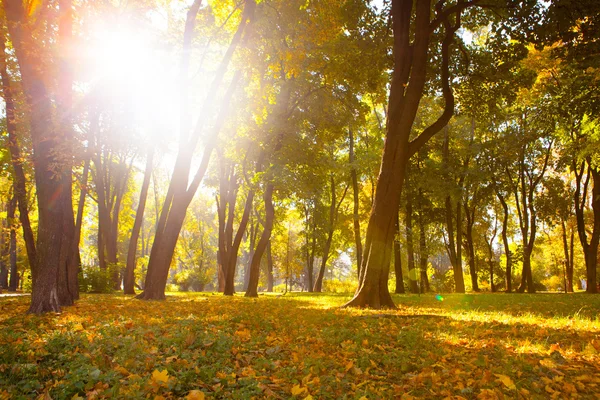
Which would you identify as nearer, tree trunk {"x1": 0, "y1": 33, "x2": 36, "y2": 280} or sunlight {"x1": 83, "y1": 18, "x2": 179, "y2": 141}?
tree trunk {"x1": 0, "y1": 33, "x2": 36, "y2": 280}

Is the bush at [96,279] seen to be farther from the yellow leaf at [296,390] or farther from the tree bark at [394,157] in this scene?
the yellow leaf at [296,390]

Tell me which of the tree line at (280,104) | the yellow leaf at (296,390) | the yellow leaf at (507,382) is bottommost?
the yellow leaf at (296,390)

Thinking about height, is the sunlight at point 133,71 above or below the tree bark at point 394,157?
above

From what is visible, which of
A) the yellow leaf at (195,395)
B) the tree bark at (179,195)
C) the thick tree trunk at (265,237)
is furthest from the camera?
the thick tree trunk at (265,237)

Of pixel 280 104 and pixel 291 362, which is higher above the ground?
pixel 280 104

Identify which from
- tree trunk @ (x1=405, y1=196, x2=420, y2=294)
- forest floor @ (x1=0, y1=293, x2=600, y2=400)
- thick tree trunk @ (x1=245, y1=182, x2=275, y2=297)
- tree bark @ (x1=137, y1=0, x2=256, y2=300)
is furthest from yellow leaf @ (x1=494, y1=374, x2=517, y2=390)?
tree trunk @ (x1=405, y1=196, x2=420, y2=294)

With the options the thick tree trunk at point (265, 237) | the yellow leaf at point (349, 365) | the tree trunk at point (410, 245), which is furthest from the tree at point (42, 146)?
the tree trunk at point (410, 245)

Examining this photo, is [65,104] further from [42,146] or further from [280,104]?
[280,104]

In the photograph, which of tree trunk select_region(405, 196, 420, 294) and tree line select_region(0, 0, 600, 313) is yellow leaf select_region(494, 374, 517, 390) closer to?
tree line select_region(0, 0, 600, 313)

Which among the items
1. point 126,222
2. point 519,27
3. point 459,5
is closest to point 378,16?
point 459,5

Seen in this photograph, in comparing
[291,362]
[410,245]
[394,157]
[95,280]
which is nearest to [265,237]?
[394,157]

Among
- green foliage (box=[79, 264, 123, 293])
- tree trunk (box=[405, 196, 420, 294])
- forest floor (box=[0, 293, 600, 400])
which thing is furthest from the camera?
tree trunk (box=[405, 196, 420, 294])

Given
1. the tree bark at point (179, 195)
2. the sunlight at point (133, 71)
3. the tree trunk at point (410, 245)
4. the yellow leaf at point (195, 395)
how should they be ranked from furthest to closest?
1. the tree trunk at point (410, 245)
2. the sunlight at point (133, 71)
3. the tree bark at point (179, 195)
4. the yellow leaf at point (195, 395)

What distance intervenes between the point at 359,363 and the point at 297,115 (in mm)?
16970
